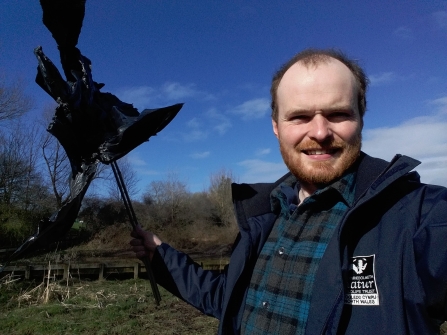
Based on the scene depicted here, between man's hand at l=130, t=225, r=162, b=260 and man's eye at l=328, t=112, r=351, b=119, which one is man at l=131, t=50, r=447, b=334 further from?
man's hand at l=130, t=225, r=162, b=260

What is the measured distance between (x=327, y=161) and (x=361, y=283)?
0.56 meters

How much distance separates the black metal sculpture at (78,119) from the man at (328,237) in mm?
641

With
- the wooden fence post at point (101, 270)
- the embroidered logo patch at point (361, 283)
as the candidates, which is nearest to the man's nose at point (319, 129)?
the embroidered logo patch at point (361, 283)

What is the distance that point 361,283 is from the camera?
4.41ft

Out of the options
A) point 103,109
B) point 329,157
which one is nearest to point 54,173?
point 103,109

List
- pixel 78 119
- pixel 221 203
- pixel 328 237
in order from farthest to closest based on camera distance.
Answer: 1. pixel 221 203
2. pixel 78 119
3. pixel 328 237

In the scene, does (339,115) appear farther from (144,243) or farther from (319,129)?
(144,243)

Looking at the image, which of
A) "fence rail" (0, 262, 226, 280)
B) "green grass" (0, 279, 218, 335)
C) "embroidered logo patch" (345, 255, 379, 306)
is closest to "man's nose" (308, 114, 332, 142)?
"embroidered logo patch" (345, 255, 379, 306)

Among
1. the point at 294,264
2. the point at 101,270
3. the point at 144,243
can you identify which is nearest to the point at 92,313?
the point at 101,270

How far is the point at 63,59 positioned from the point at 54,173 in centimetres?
1562

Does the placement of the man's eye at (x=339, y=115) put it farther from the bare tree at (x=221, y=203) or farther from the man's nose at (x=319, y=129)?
the bare tree at (x=221, y=203)

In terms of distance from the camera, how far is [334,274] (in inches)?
52.9

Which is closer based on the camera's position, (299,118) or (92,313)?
(299,118)

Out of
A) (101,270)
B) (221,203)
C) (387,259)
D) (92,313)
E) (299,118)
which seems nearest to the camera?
(387,259)
